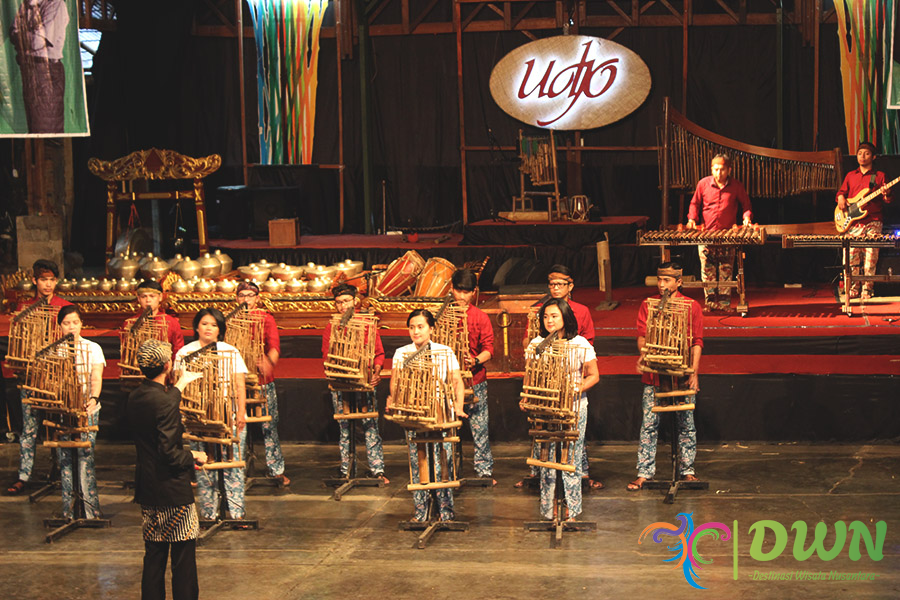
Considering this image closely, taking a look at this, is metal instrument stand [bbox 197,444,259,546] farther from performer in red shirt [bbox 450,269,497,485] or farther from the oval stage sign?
the oval stage sign

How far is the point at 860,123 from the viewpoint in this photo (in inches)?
538

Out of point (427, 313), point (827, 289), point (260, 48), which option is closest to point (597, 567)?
point (427, 313)

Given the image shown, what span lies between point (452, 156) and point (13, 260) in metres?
5.90

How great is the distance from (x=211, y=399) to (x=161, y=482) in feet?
4.83

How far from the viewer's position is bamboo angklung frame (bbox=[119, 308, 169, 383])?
8156 millimetres

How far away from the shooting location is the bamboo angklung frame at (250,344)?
8102mm

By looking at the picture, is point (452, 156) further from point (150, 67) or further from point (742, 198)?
point (742, 198)

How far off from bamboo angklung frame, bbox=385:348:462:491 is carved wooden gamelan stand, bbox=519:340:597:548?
1.62ft

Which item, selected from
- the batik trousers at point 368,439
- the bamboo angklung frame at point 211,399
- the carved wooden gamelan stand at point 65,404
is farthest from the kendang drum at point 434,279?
the carved wooden gamelan stand at point 65,404

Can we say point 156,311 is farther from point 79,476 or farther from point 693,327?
point 693,327

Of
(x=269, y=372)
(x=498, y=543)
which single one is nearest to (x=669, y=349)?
(x=498, y=543)

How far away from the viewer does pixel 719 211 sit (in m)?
10.3

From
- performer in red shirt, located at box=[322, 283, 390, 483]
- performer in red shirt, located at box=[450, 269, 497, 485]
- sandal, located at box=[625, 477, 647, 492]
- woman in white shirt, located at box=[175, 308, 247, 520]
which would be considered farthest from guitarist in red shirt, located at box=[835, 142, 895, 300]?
woman in white shirt, located at box=[175, 308, 247, 520]

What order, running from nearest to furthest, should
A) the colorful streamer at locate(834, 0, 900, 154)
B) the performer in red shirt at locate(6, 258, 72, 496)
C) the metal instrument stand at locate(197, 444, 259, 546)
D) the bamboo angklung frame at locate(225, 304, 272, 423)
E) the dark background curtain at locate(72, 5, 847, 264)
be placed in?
the metal instrument stand at locate(197, 444, 259, 546) → the bamboo angklung frame at locate(225, 304, 272, 423) → the performer in red shirt at locate(6, 258, 72, 496) → the colorful streamer at locate(834, 0, 900, 154) → the dark background curtain at locate(72, 5, 847, 264)
